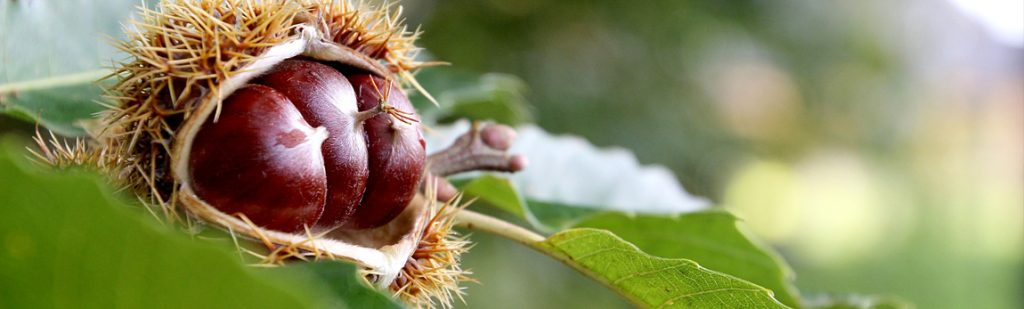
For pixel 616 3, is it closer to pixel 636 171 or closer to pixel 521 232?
pixel 636 171

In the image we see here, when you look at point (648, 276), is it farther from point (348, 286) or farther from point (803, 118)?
point (803, 118)

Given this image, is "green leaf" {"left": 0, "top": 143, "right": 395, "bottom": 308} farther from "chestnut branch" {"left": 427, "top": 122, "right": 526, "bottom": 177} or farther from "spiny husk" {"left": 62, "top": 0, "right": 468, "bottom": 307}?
"chestnut branch" {"left": 427, "top": 122, "right": 526, "bottom": 177}

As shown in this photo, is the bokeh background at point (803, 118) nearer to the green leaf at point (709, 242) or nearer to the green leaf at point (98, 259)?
the green leaf at point (709, 242)

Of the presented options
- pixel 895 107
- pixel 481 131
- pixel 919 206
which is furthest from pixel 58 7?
pixel 919 206

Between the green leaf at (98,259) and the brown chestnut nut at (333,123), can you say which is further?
the brown chestnut nut at (333,123)

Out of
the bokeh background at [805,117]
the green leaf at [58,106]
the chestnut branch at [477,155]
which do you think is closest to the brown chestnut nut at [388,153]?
the chestnut branch at [477,155]

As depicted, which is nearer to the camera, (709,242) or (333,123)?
(333,123)

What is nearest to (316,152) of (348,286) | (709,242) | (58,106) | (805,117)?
(348,286)
